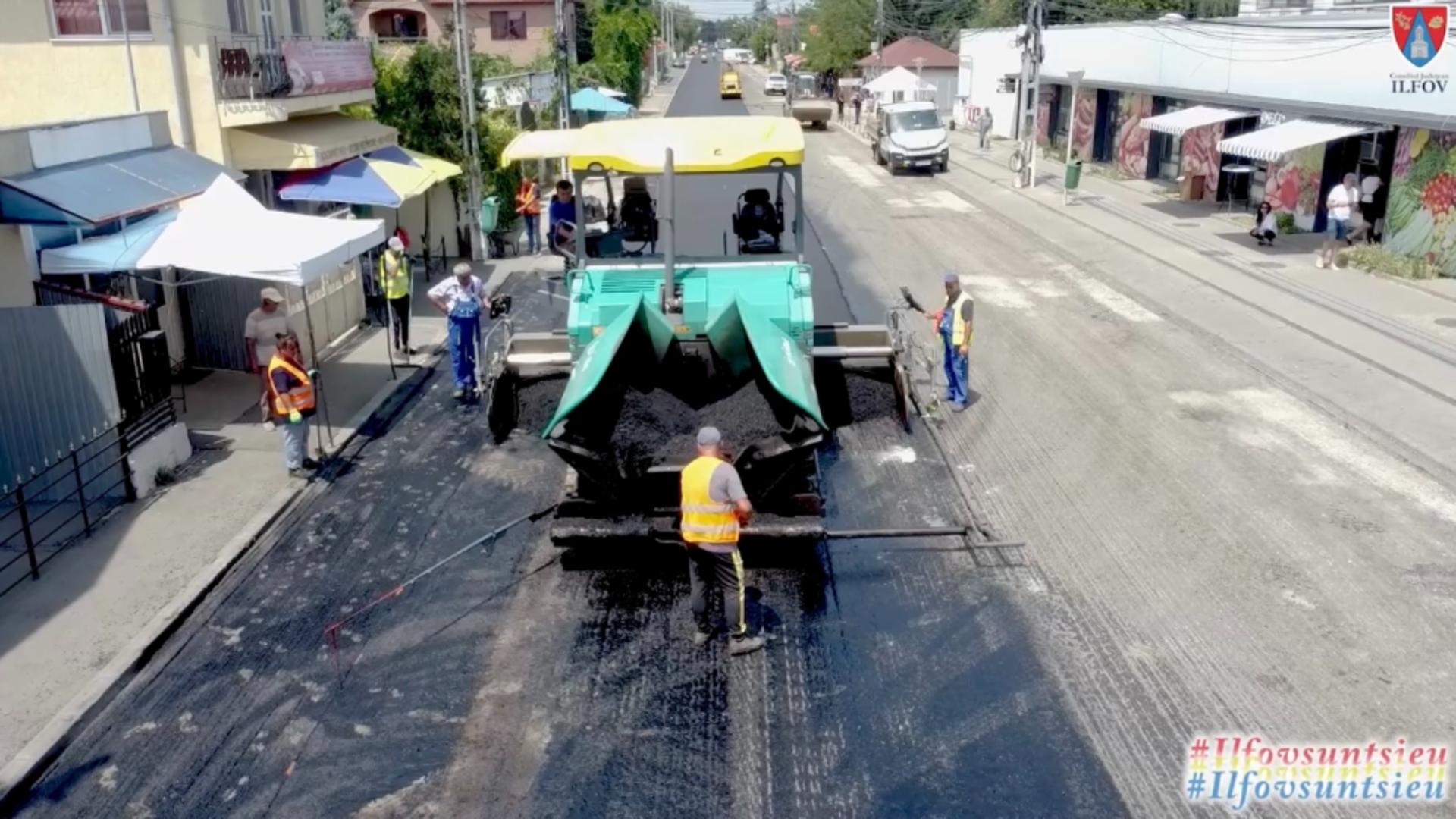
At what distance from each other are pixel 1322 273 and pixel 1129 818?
17.2 metres

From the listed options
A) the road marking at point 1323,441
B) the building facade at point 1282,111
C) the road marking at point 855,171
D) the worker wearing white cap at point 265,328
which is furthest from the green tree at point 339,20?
the road marking at point 1323,441

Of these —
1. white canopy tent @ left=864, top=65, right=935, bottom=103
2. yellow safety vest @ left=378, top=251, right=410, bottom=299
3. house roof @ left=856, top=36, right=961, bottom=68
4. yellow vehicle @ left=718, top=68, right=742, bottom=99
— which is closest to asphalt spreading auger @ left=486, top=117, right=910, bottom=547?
yellow safety vest @ left=378, top=251, right=410, bottom=299

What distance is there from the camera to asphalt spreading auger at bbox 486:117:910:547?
8875 millimetres

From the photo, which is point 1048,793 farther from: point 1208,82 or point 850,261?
point 1208,82

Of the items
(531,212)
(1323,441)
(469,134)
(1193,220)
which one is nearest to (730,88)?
(1193,220)

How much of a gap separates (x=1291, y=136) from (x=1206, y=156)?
782cm

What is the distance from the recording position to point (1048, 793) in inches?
263

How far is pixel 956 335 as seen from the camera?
13000 millimetres

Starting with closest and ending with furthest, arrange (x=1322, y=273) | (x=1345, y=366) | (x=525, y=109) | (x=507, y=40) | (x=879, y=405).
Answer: (x=879, y=405)
(x=1345, y=366)
(x=1322, y=273)
(x=525, y=109)
(x=507, y=40)

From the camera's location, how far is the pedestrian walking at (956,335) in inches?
507

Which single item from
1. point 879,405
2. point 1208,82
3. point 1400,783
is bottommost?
point 1400,783

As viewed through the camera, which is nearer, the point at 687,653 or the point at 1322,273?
the point at 687,653

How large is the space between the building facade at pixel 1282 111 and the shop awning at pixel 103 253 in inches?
731

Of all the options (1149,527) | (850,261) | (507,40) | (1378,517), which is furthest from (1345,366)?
(507,40)
